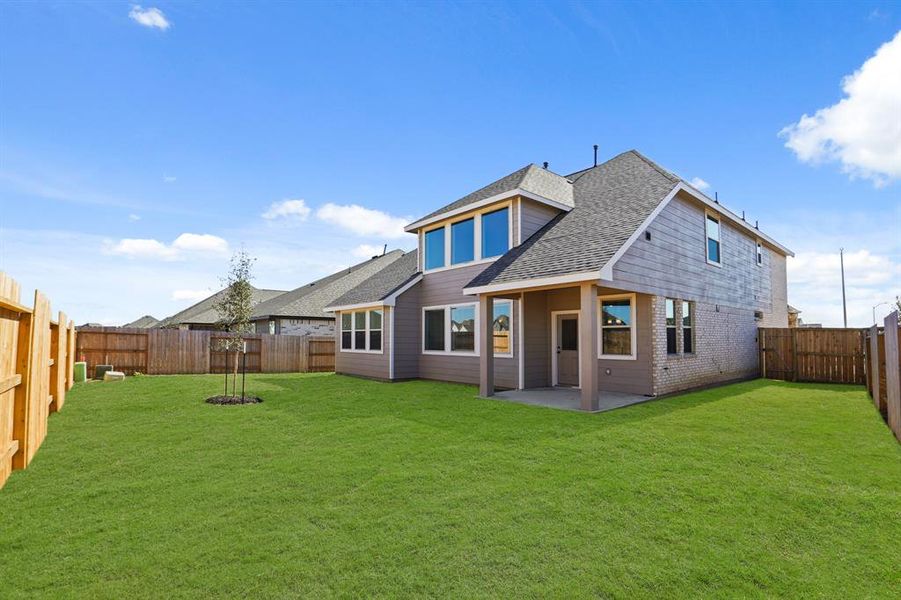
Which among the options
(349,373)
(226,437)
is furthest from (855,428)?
(349,373)

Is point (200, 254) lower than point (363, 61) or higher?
lower

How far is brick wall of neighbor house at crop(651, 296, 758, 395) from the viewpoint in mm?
10711

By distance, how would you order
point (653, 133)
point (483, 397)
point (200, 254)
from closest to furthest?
point (483, 397) < point (653, 133) < point (200, 254)

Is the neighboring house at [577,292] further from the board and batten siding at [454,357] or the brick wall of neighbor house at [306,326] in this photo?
the brick wall of neighbor house at [306,326]

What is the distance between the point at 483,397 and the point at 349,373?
26.2ft

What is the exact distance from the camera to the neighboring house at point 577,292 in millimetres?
10281

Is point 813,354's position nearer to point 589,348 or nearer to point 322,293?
point 589,348

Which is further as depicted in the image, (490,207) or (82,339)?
(82,339)

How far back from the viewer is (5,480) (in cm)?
464

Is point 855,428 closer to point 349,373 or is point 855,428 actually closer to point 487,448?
point 487,448

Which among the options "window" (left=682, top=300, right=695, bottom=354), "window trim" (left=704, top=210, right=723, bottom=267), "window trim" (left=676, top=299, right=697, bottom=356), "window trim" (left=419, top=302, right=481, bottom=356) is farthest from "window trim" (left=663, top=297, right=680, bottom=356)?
"window trim" (left=419, top=302, right=481, bottom=356)

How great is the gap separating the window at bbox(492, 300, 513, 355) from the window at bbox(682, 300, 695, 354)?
4.69 meters

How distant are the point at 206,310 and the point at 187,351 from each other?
16.7m

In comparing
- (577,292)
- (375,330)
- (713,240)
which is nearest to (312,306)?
(375,330)
